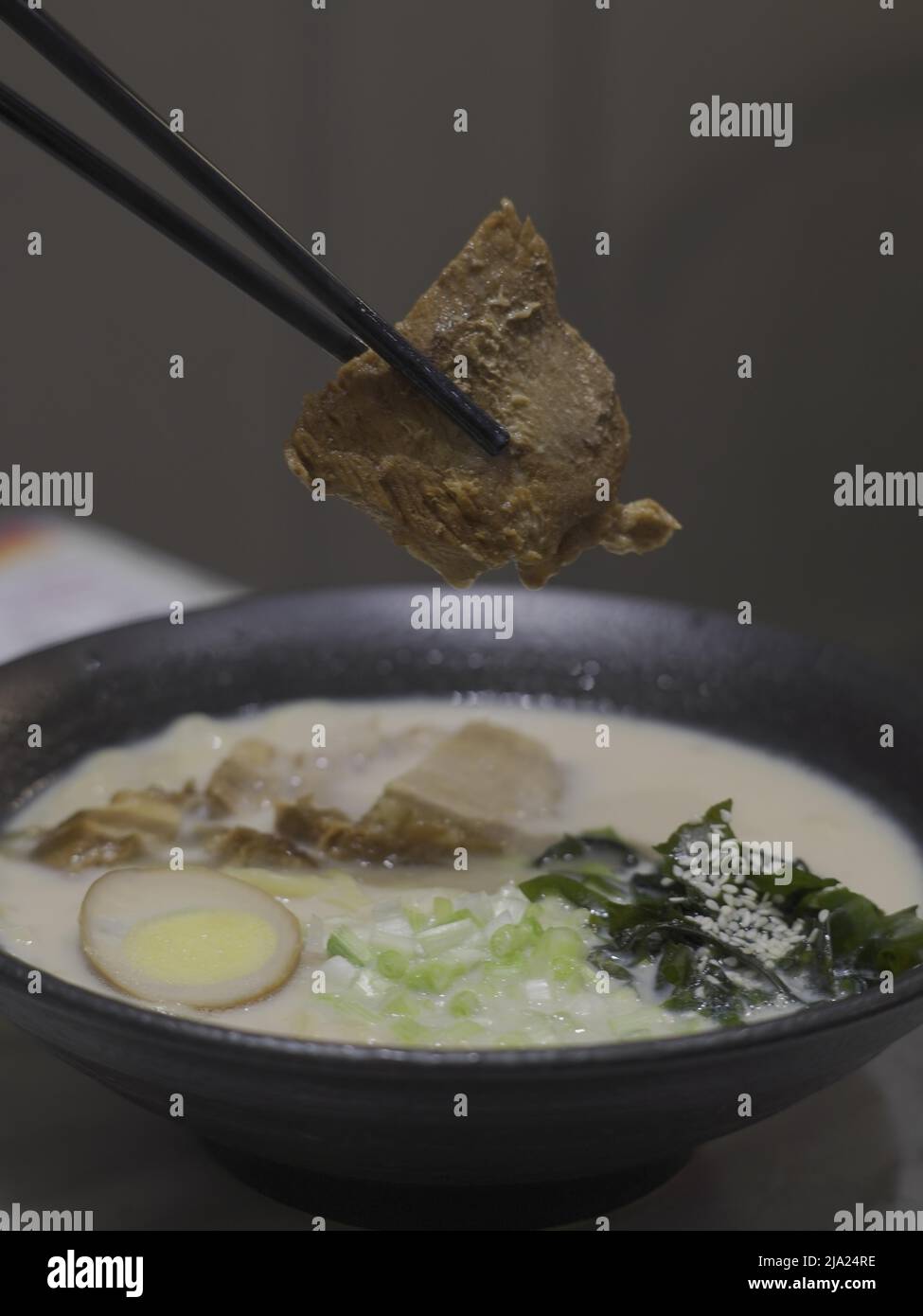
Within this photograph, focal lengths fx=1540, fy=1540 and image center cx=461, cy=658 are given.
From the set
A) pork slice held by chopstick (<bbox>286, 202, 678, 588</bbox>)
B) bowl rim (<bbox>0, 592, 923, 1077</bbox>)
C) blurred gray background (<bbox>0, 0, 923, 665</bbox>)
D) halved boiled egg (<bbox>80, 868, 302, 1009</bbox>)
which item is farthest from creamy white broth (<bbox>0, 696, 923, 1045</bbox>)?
blurred gray background (<bbox>0, 0, 923, 665</bbox>)

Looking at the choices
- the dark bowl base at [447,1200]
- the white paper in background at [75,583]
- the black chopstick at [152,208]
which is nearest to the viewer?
the black chopstick at [152,208]

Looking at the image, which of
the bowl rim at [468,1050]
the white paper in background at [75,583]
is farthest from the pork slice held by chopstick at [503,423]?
the white paper in background at [75,583]

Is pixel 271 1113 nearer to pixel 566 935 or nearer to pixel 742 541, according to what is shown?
pixel 566 935

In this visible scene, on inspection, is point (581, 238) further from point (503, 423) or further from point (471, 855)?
point (503, 423)

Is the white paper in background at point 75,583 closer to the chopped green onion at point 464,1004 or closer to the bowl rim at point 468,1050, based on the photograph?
the chopped green onion at point 464,1004
